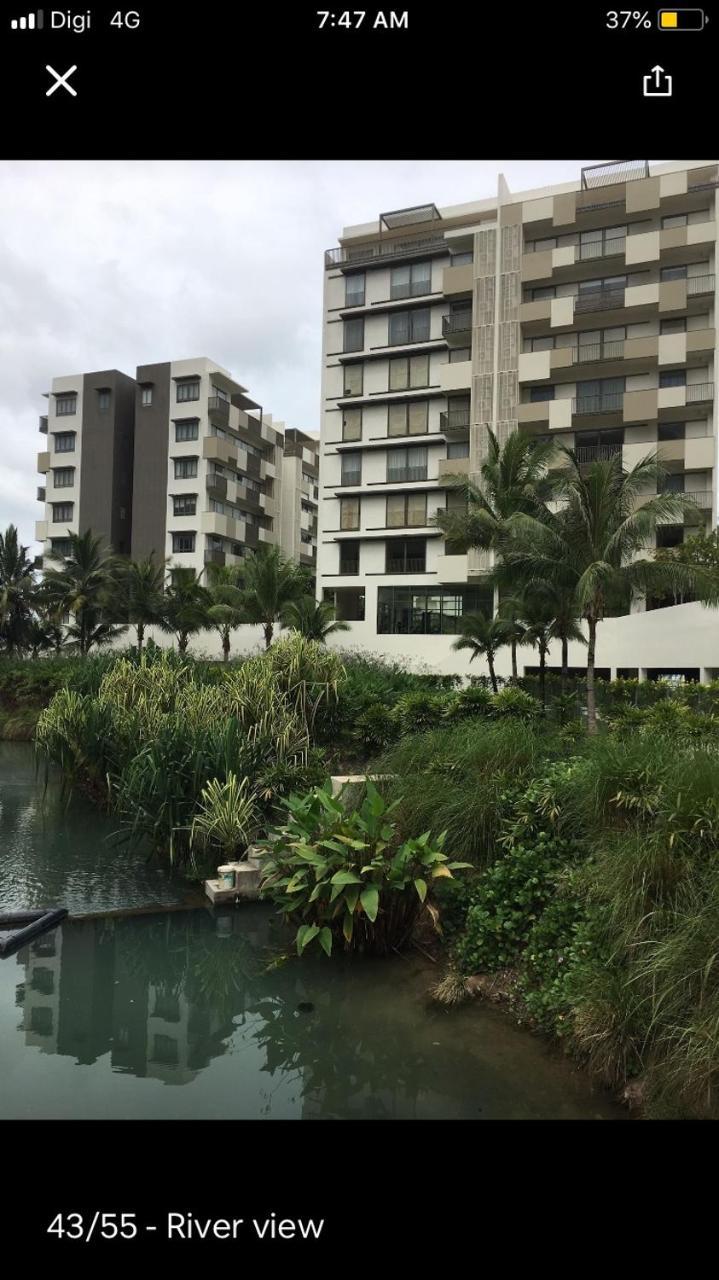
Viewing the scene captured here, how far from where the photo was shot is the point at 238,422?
46.7 m

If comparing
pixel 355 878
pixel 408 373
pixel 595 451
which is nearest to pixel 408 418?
pixel 408 373

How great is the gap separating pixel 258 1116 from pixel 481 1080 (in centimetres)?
129

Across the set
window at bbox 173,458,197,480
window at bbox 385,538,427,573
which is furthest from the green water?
window at bbox 173,458,197,480

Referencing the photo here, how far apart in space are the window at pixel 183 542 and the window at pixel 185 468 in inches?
134

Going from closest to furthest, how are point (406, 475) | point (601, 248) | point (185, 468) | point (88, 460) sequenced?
1. point (601, 248)
2. point (406, 475)
3. point (185, 468)
4. point (88, 460)

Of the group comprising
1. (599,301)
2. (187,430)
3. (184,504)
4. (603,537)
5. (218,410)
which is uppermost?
(599,301)

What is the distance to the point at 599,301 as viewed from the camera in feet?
104

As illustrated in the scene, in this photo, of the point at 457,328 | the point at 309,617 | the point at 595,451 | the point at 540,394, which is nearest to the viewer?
the point at 309,617

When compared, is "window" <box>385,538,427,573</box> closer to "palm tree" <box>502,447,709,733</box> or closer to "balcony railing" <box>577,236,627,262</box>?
"balcony railing" <box>577,236,627,262</box>

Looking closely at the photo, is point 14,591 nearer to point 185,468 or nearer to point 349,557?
point 185,468

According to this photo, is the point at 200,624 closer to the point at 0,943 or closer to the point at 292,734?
the point at 292,734

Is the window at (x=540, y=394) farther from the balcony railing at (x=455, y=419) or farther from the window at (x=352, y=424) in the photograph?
the window at (x=352, y=424)

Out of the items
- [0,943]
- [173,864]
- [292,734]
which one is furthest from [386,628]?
[0,943]

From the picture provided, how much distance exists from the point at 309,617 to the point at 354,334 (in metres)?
17.2
